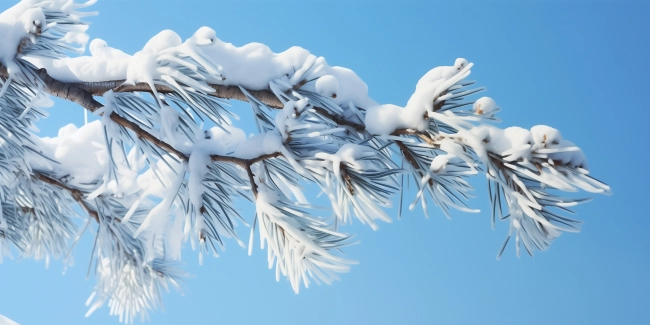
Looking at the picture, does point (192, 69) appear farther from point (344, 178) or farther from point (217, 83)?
point (344, 178)

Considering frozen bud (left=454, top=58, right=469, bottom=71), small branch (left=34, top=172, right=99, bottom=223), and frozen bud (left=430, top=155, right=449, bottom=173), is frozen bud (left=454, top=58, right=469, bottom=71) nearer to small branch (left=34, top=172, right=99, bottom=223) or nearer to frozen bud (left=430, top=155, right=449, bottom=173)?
frozen bud (left=430, top=155, right=449, bottom=173)

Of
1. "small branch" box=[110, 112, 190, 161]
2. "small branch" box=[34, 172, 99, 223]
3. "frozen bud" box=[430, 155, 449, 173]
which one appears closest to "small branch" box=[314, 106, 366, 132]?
"frozen bud" box=[430, 155, 449, 173]

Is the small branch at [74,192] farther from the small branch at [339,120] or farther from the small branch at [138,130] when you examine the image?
the small branch at [339,120]

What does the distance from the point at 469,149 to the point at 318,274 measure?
247 millimetres

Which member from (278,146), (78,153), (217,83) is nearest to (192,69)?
(217,83)

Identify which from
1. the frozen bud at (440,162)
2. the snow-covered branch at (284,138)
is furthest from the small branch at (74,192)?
the frozen bud at (440,162)

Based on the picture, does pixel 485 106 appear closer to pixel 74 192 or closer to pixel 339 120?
pixel 339 120

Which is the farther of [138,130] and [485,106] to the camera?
[138,130]

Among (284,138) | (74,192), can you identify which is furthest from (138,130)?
(74,192)

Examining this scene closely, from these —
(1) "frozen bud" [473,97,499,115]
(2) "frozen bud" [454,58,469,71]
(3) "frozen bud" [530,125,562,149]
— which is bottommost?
(3) "frozen bud" [530,125,562,149]

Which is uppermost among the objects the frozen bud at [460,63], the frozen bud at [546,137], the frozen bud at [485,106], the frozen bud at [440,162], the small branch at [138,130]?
the frozen bud at [460,63]

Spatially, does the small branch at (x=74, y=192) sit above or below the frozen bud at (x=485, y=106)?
above

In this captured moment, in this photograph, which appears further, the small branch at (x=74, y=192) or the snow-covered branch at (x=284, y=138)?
the small branch at (x=74, y=192)

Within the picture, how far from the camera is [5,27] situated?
0.83 metres
